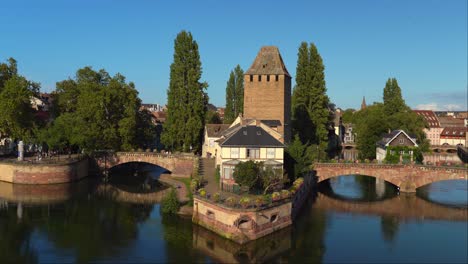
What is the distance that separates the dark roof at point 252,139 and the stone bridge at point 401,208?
9008 millimetres

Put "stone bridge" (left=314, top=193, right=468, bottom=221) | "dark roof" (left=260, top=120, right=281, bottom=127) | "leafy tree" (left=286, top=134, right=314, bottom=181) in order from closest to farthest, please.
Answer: "stone bridge" (left=314, top=193, right=468, bottom=221), "leafy tree" (left=286, top=134, right=314, bottom=181), "dark roof" (left=260, top=120, right=281, bottom=127)

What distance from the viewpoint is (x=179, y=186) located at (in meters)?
54.4

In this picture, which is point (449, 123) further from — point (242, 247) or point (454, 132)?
point (242, 247)

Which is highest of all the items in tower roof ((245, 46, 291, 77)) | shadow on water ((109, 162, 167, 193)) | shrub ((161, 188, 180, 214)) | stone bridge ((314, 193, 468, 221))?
tower roof ((245, 46, 291, 77))

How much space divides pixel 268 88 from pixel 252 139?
17945 mm

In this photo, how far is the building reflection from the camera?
30.1 meters

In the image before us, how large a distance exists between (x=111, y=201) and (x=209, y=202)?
1697 centimetres

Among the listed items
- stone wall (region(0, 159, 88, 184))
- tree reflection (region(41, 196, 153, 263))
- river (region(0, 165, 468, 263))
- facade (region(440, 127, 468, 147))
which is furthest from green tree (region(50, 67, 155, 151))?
facade (region(440, 127, 468, 147))

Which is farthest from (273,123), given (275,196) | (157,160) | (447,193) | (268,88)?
(275,196)

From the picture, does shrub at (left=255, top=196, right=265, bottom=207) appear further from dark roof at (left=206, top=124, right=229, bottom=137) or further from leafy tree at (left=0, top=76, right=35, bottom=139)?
leafy tree at (left=0, top=76, right=35, bottom=139)

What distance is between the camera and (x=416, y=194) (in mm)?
53812

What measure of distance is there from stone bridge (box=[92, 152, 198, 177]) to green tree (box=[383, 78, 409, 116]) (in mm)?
49530

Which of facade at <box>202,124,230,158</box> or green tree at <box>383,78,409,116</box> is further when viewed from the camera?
green tree at <box>383,78,409,116</box>

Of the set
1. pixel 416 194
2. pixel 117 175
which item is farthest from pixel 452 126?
pixel 117 175
